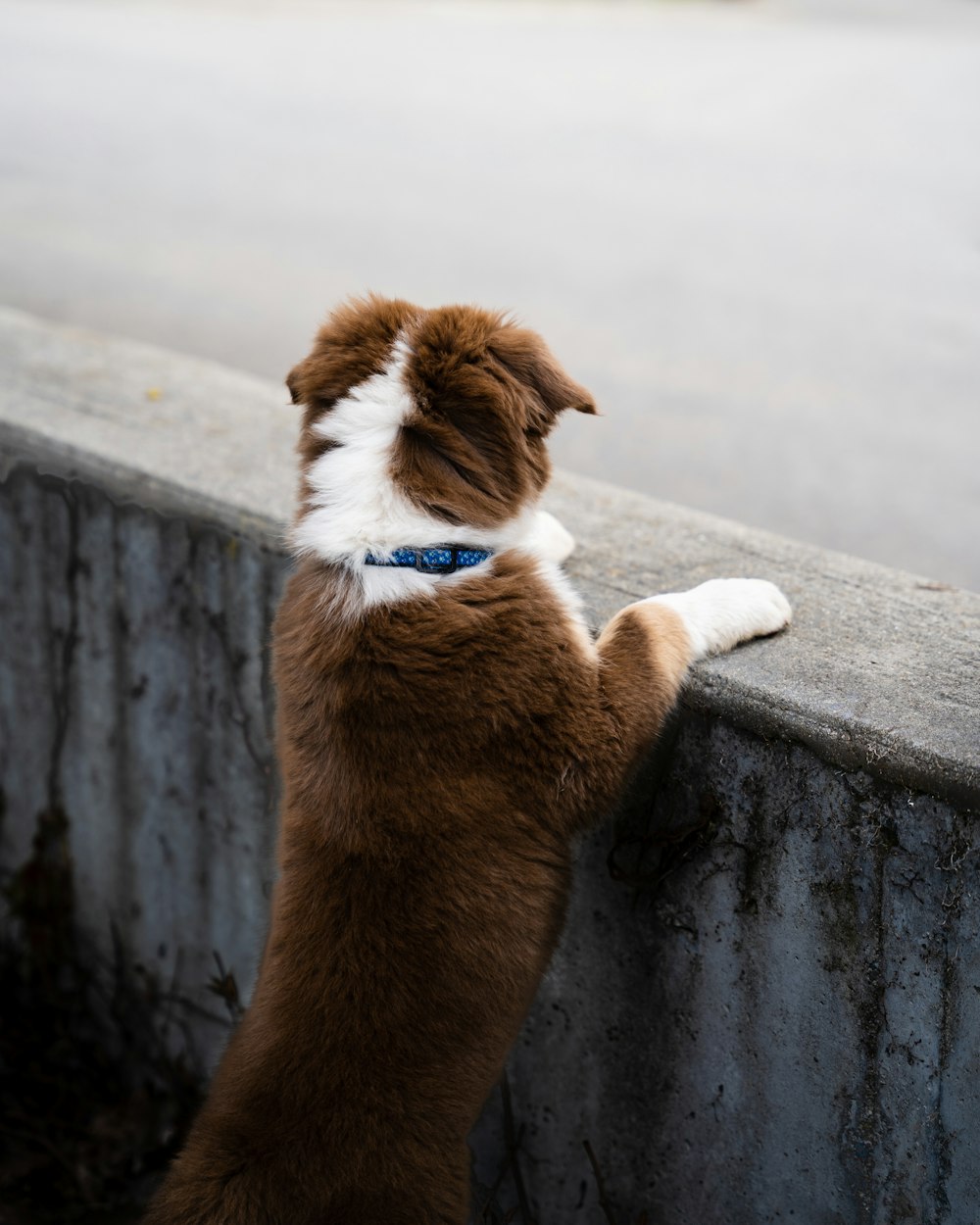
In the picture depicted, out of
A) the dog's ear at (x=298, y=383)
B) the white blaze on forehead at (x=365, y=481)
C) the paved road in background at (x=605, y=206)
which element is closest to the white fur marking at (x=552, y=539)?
the white blaze on forehead at (x=365, y=481)

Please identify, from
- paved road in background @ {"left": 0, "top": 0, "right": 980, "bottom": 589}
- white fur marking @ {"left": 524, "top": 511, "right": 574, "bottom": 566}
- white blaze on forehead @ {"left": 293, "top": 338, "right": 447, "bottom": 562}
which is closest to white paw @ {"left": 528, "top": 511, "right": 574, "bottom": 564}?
white fur marking @ {"left": 524, "top": 511, "right": 574, "bottom": 566}

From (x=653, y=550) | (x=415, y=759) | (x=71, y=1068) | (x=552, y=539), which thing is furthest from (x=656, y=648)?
(x=71, y=1068)

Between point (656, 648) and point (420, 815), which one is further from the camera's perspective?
point (656, 648)

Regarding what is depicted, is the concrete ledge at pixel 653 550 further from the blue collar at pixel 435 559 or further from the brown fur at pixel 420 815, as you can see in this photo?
the blue collar at pixel 435 559

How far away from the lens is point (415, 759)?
1858 mm

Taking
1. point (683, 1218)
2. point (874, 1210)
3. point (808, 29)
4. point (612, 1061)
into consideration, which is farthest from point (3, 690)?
point (808, 29)

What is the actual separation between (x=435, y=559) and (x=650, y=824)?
633 millimetres

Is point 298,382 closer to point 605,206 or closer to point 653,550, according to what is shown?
point 653,550

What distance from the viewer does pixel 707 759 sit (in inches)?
78.7

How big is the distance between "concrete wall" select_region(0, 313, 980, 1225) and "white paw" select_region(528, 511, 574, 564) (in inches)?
3.3

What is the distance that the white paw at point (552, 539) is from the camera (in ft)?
7.96

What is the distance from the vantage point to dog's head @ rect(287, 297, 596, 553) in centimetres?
201

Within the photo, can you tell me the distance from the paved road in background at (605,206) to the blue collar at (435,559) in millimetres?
1803

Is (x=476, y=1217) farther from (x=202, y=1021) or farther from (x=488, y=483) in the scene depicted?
(x=488, y=483)
